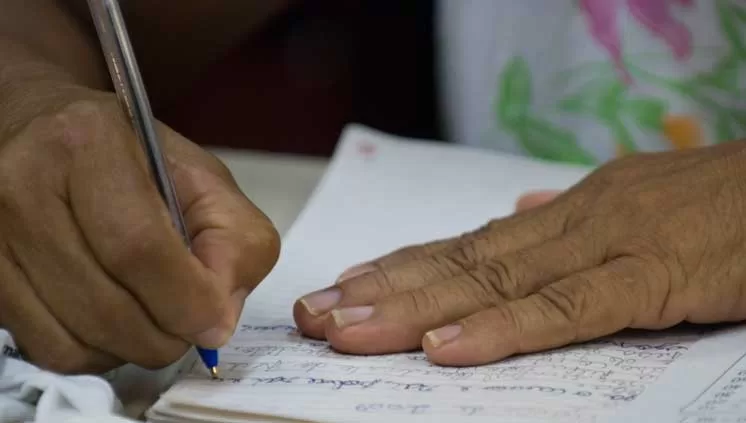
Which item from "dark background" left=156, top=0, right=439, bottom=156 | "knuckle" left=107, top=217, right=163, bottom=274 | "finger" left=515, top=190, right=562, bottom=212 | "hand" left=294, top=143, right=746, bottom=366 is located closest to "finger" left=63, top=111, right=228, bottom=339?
"knuckle" left=107, top=217, right=163, bottom=274

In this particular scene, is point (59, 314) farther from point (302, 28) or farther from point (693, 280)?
point (302, 28)

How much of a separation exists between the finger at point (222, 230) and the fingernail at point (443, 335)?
95 mm

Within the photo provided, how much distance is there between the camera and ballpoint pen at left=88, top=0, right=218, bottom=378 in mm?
510

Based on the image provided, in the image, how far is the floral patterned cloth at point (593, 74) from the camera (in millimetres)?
872

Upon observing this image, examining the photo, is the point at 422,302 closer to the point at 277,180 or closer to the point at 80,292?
the point at 80,292

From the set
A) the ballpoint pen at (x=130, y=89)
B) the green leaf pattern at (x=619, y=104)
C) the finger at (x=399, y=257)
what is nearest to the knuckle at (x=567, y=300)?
the finger at (x=399, y=257)

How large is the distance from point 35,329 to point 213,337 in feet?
0.30

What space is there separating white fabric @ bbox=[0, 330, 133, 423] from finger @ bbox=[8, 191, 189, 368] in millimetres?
24

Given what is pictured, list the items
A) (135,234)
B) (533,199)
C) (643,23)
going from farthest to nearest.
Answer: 1. (643,23)
2. (533,199)
3. (135,234)

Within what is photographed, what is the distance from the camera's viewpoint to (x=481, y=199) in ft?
2.70

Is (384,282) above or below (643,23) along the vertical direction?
below

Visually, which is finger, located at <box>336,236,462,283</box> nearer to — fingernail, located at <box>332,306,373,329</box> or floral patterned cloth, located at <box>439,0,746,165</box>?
fingernail, located at <box>332,306,373,329</box>

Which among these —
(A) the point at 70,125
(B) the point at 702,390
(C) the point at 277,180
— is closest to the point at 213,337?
(A) the point at 70,125

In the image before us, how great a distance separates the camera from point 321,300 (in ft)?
2.00
